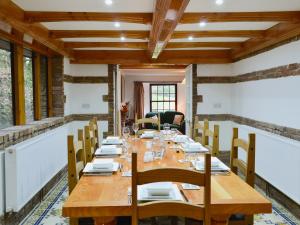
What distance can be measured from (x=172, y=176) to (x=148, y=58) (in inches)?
189

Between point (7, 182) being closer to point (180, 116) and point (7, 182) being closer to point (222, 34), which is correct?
point (222, 34)

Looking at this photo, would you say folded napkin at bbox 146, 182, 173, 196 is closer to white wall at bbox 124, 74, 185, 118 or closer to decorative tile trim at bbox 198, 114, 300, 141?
decorative tile trim at bbox 198, 114, 300, 141

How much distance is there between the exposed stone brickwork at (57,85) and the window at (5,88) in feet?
5.25

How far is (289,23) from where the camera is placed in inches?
138

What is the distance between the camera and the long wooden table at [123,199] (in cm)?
180

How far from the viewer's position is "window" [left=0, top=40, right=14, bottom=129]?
12.0 ft

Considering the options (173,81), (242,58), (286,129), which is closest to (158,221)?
(286,129)

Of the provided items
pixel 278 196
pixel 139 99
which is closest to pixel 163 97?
pixel 139 99

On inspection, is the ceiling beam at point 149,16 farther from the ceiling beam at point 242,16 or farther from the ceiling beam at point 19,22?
the ceiling beam at point 19,22

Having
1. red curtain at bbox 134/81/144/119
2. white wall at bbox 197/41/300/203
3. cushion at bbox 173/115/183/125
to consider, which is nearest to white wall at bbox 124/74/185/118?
red curtain at bbox 134/81/144/119

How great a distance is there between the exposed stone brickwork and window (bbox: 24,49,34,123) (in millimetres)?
792

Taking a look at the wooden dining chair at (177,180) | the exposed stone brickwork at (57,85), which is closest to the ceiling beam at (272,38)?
the wooden dining chair at (177,180)

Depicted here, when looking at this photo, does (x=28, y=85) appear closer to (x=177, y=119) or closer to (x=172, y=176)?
(x=172, y=176)

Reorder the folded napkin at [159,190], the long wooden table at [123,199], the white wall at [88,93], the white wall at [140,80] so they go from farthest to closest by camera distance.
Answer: the white wall at [140,80] → the white wall at [88,93] → the folded napkin at [159,190] → the long wooden table at [123,199]
